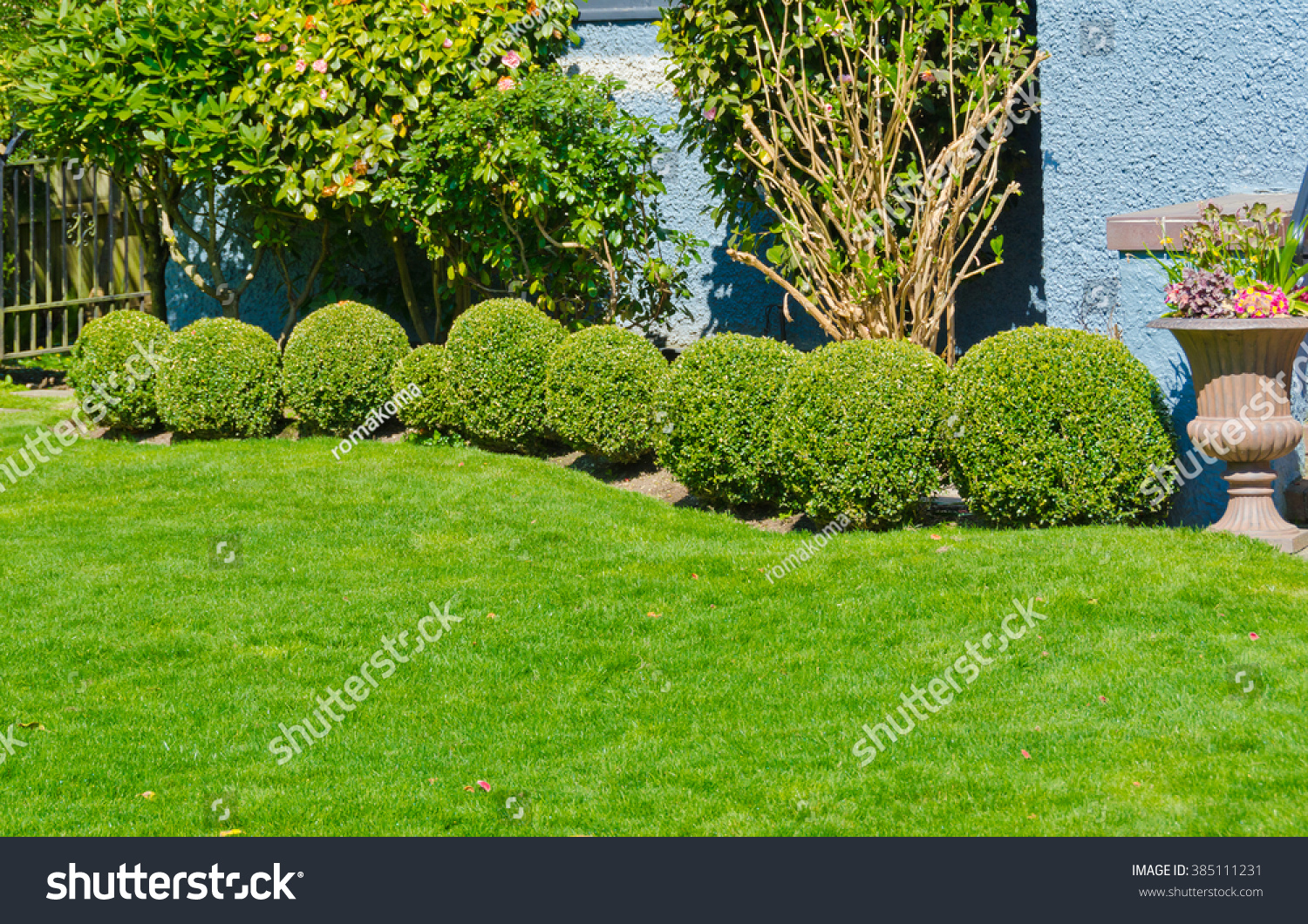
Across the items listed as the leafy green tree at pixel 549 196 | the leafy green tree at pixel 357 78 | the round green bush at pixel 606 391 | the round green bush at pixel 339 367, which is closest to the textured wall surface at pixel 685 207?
the leafy green tree at pixel 549 196

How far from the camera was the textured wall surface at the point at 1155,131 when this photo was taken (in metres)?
7.44

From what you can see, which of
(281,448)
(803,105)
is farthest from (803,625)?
(281,448)

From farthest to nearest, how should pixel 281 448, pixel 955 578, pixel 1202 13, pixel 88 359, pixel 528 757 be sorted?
pixel 88 359
pixel 281 448
pixel 1202 13
pixel 955 578
pixel 528 757

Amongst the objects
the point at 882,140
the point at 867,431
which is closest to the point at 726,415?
the point at 867,431

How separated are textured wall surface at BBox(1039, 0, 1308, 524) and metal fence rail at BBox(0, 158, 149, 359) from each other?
822 cm

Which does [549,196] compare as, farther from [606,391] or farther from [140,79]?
[140,79]

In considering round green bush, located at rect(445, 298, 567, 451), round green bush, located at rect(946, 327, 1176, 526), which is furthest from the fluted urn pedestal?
round green bush, located at rect(445, 298, 567, 451)

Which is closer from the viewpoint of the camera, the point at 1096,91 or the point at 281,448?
the point at 1096,91

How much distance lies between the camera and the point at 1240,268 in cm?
673

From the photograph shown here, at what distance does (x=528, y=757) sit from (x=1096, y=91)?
5.33 m

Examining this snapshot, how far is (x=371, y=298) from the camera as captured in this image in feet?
39.2

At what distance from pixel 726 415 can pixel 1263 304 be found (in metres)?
2.88

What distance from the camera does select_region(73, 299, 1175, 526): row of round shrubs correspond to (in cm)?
705

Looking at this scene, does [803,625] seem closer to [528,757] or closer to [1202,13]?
[528,757]
